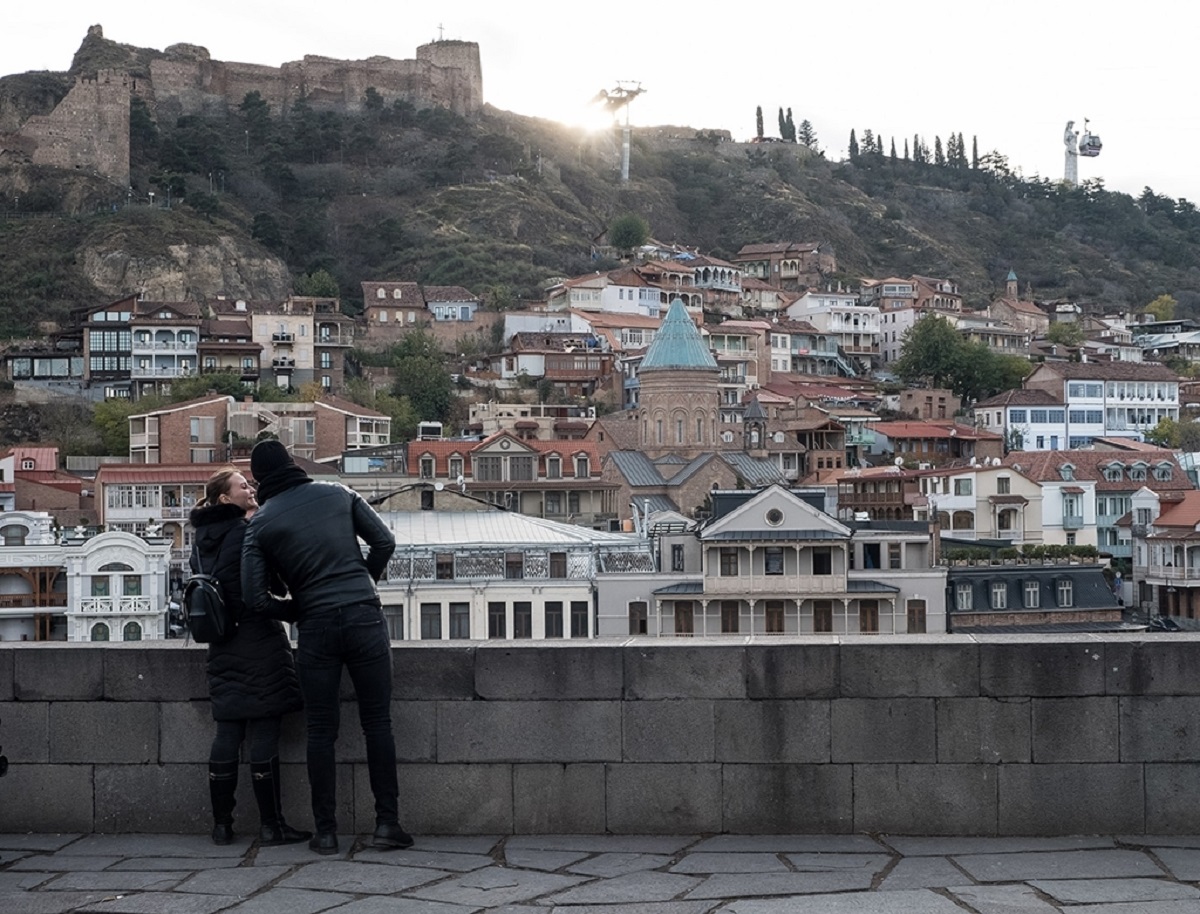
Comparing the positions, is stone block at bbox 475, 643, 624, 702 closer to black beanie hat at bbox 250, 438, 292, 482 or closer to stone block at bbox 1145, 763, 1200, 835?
black beanie hat at bbox 250, 438, 292, 482

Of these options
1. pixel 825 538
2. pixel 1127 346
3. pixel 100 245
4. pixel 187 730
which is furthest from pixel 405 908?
pixel 1127 346

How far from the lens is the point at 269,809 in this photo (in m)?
6.99

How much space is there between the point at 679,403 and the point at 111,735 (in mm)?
59545

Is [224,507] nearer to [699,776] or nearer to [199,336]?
[699,776]

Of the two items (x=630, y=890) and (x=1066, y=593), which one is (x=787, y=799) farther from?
(x=1066, y=593)

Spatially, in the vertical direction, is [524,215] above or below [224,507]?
above

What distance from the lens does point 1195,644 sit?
7066 millimetres

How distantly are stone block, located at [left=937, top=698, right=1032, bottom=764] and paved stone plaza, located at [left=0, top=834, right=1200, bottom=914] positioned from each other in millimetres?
343

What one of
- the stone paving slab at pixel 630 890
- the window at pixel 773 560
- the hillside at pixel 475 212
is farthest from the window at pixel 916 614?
the hillside at pixel 475 212

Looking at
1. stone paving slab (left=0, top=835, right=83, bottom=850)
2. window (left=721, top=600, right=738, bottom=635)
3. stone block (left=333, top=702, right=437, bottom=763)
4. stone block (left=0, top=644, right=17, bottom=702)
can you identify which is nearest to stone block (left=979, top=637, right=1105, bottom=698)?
stone block (left=333, top=702, right=437, bottom=763)

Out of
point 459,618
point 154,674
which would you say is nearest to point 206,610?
point 154,674

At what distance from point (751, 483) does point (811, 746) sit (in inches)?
2130

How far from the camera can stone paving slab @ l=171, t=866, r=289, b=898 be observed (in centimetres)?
623

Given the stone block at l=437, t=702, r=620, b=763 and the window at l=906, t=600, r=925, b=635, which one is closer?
the stone block at l=437, t=702, r=620, b=763
